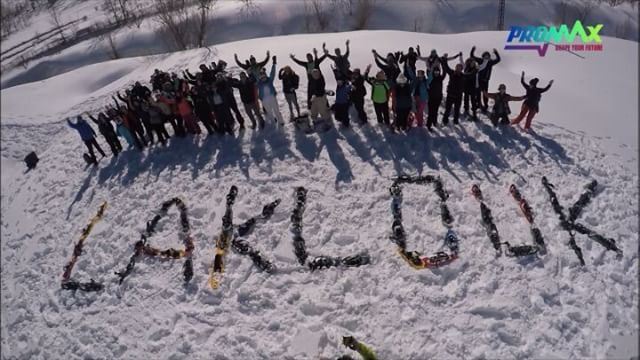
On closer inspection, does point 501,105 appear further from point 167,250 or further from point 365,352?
point 167,250

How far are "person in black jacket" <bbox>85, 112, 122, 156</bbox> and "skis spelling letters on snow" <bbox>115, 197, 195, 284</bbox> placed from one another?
339 centimetres

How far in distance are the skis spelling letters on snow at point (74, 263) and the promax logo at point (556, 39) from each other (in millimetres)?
13773

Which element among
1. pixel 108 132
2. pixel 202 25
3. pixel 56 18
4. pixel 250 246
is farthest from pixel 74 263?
pixel 56 18

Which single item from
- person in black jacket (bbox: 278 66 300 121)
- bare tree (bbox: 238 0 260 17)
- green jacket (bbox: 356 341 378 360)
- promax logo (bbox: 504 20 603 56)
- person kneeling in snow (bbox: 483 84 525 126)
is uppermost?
bare tree (bbox: 238 0 260 17)

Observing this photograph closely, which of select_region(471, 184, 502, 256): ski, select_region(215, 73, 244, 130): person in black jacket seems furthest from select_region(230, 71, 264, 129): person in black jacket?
select_region(471, 184, 502, 256): ski

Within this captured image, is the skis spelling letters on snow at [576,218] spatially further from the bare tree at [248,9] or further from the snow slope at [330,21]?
the bare tree at [248,9]

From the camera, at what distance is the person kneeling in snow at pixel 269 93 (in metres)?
11.0

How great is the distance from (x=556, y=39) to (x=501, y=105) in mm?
5954

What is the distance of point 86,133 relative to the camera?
12250mm

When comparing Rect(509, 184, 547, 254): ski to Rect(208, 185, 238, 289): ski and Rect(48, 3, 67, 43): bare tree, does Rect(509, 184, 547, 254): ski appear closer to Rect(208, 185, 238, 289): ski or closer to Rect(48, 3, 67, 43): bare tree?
Rect(208, 185, 238, 289): ski

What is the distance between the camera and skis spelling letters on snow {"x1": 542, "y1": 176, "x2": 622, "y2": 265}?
834 cm

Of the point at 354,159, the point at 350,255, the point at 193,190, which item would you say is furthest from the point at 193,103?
the point at 350,255

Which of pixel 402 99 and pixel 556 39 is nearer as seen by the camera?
pixel 402 99

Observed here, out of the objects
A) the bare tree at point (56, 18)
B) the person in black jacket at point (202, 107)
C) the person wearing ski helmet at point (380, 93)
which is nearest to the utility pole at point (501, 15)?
the person wearing ski helmet at point (380, 93)
